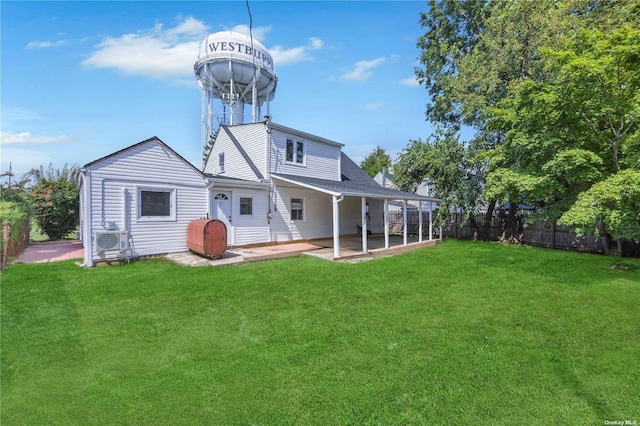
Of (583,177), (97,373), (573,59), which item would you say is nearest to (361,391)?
(97,373)

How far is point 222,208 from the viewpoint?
11.4 meters

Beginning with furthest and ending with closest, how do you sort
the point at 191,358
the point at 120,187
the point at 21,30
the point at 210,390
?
1. the point at 120,187
2. the point at 21,30
3. the point at 191,358
4. the point at 210,390

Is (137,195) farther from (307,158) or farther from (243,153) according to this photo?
(307,158)

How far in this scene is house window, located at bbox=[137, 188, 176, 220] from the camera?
31.1 feet

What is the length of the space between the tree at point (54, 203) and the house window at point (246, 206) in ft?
31.0

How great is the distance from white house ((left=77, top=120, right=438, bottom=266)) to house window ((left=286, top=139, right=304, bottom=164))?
0.15 feet

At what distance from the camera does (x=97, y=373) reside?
130 inches

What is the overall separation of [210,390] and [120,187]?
803cm

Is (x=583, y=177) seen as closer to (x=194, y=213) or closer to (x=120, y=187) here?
(x=194, y=213)

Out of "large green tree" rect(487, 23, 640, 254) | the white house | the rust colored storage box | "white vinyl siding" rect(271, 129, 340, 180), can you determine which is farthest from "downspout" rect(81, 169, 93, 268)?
"large green tree" rect(487, 23, 640, 254)

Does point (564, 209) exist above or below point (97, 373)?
above

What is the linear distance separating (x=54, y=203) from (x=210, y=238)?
39.3 feet

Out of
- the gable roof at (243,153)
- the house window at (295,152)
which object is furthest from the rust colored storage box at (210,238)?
the house window at (295,152)

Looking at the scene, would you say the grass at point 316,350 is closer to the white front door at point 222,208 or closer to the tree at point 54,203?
the white front door at point 222,208
